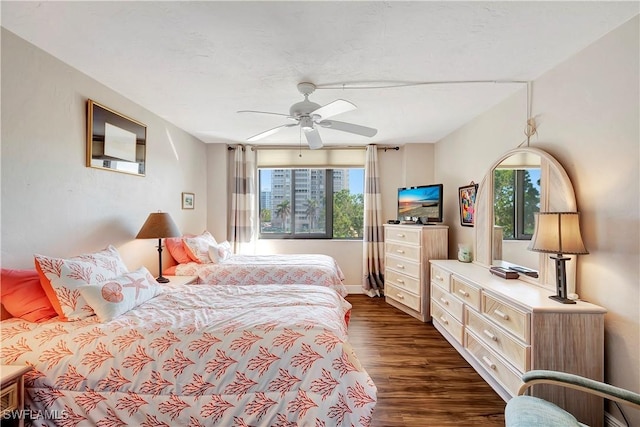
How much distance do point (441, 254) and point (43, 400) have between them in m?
3.64

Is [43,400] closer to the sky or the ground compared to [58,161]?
closer to the ground

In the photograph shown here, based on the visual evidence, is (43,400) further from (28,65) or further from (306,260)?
(306,260)

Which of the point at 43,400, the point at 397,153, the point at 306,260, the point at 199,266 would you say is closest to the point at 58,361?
the point at 43,400

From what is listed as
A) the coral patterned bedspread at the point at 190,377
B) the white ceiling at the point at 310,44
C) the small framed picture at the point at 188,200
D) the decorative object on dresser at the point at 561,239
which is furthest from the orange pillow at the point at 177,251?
the decorative object on dresser at the point at 561,239

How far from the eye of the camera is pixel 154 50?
1.84 m

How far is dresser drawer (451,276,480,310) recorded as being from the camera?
2.32m

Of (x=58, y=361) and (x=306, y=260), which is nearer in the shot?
(x=58, y=361)

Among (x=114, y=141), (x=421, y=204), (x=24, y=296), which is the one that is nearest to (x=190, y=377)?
(x=24, y=296)

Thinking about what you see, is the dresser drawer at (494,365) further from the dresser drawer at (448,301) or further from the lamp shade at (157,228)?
the lamp shade at (157,228)

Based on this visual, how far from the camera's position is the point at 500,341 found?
199 centimetres

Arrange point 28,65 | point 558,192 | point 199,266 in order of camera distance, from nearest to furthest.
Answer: point 28,65 → point 558,192 → point 199,266

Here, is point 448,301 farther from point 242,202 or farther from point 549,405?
point 242,202

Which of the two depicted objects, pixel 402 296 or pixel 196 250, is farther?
pixel 402 296

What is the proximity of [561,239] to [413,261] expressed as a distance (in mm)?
1895
